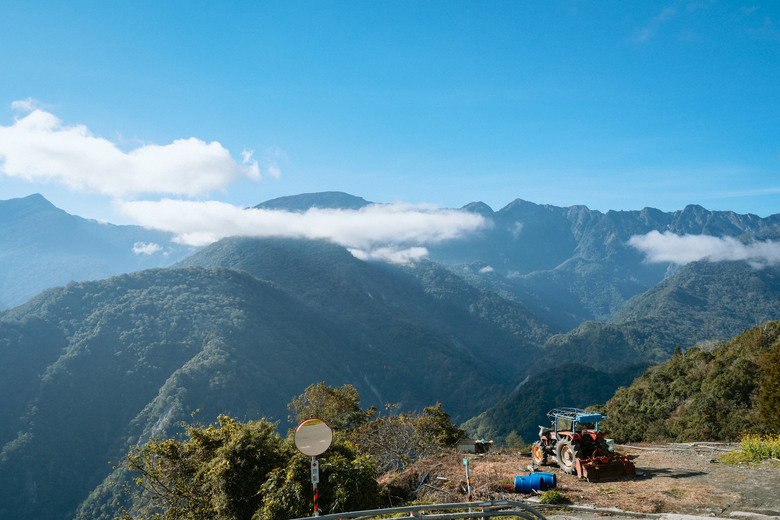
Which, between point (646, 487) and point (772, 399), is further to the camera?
point (772, 399)

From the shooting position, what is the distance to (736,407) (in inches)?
1288

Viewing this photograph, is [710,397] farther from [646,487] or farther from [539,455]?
[646,487]

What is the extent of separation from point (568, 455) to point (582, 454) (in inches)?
17.7

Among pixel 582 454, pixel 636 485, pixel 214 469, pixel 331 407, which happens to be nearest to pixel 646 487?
pixel 636 485

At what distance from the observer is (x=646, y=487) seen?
38.5ft

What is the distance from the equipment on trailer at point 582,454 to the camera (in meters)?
13.3

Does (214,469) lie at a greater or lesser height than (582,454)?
greater

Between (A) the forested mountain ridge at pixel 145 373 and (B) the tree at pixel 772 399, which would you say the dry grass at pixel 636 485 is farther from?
(A) the forested mountain ridge at pixel 145 373

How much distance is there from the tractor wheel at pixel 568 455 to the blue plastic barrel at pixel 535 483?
2.58 metres

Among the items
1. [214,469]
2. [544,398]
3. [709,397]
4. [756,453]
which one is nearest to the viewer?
Answer: [214,469]

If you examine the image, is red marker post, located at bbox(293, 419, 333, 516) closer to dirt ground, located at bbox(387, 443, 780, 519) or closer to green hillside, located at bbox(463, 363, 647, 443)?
dirt ground, located at bbox(387, 443, 780, 519)

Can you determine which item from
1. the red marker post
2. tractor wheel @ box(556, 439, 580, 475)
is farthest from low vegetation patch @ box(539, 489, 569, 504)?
the red marker post

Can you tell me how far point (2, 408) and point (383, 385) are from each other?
122482 millimetres

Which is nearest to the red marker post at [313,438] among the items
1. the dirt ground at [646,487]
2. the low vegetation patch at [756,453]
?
the dirt ground at [646,487]
